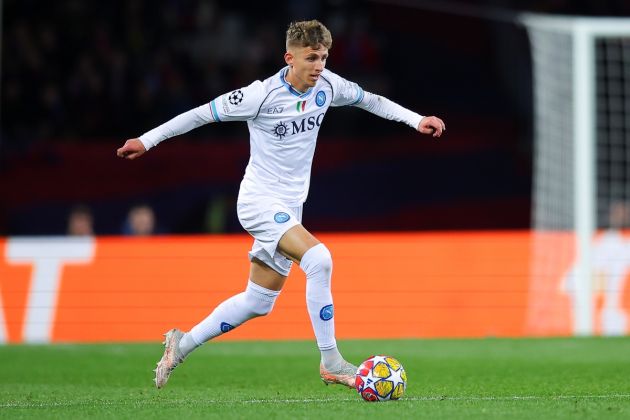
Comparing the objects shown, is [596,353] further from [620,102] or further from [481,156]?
[620,102]

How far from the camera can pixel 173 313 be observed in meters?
13.1

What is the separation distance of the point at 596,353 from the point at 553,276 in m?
2.77

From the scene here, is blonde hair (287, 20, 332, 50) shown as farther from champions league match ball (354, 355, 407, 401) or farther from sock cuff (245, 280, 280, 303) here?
champions league match ball (354, 355, 407, 401)

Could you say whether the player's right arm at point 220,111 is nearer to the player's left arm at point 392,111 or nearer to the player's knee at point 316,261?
the player's left arm at point 392,111

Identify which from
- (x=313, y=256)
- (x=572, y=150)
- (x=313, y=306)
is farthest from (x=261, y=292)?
(x=572, y=150)

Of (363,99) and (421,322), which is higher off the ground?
(363,99)

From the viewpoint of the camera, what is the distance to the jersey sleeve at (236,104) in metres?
7.25

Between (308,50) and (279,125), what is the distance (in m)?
0.48

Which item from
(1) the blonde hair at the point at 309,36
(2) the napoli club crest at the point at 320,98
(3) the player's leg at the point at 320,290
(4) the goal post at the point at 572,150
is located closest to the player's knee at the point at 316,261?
(3) the player's leg at the point at 320,290

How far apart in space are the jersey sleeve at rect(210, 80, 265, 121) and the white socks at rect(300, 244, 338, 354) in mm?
913

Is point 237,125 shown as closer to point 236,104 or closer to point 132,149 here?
point 236,104

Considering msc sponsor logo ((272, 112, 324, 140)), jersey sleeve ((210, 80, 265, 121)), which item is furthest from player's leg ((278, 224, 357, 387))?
jersey sleeve ((210, 80, 265, 121))

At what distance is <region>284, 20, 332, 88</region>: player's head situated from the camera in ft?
23.7

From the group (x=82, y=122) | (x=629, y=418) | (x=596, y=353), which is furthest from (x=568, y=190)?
(x=629, y=418)
